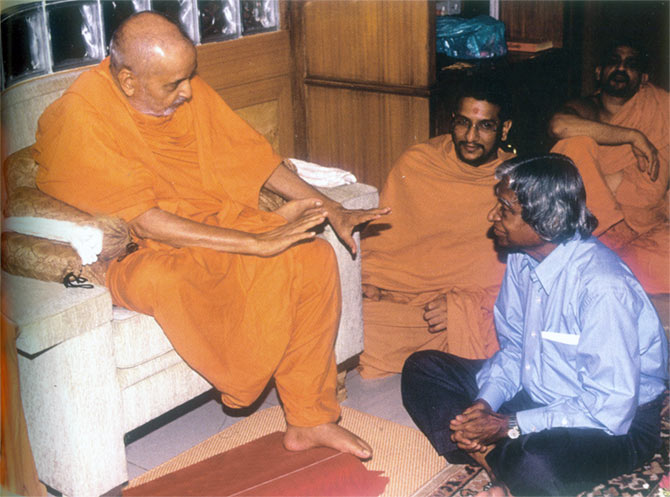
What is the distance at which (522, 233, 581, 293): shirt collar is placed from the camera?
2264 mm

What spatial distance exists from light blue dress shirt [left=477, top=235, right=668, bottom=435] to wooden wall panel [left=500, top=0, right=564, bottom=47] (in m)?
2.99

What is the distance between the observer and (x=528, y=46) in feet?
15.7

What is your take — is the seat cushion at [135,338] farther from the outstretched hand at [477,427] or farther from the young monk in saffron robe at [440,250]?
the young monk in saffron robe at [440,250]

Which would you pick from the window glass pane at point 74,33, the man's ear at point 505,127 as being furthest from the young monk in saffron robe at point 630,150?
the window glass pane at point 74,33

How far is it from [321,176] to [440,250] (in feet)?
1.86

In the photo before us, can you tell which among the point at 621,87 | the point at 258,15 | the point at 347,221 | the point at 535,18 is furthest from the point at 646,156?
the point at 258,15

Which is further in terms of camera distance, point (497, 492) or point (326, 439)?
point (326, 439)

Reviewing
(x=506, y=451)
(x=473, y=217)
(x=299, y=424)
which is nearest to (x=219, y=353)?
(x=299, y=424)

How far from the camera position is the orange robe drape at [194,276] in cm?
244

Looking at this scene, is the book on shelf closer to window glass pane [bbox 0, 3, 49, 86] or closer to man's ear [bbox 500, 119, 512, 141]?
man's ear [bbox 500, 119, 512, 141]

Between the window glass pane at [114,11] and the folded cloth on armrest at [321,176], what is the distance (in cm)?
103

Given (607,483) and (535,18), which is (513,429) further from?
(535,18)

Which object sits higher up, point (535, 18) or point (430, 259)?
point (535, 18)

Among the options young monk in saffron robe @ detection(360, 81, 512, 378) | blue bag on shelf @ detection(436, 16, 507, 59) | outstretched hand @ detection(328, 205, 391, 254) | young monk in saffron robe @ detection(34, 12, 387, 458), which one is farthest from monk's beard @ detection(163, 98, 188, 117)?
blue bag on shelf @ detection(436, 16, 507, 59)
